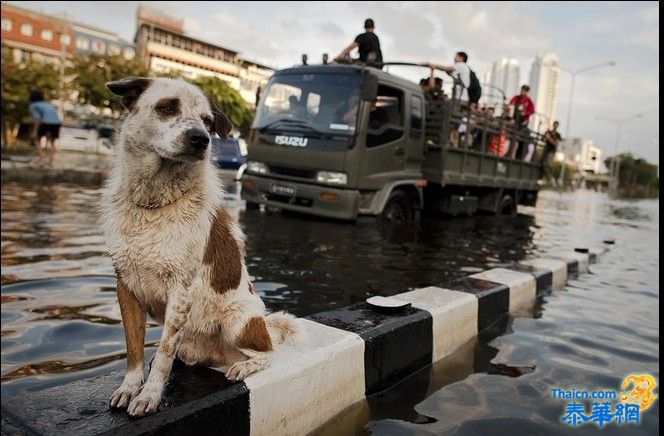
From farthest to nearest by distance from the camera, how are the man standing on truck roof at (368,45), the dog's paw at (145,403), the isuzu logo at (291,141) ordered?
the man standing on truck roof at (368,45) < the isuzu logo at (291,141) < the dog's paw at (145,403)

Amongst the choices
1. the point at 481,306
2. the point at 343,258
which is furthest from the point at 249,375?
→ the point at 343,258

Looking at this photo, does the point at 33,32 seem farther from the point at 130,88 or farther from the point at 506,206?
the point at 130,88

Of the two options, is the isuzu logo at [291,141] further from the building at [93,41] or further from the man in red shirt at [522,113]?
the building at [93,41]

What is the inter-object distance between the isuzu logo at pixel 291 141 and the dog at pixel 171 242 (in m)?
6.80

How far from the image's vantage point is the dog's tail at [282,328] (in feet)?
9.05

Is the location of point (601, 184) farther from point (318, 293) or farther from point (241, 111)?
point (318, 293)

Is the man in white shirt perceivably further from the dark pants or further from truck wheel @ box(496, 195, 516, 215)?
the dark pants

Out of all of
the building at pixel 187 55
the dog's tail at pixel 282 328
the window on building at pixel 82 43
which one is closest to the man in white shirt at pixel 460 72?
the dog's tail at pixel 282 328

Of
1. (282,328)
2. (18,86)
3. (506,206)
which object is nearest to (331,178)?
(282,328)

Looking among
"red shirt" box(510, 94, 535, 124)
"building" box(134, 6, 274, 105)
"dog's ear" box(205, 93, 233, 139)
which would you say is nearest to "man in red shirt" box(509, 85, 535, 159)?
"red shirt" box(510, 94, 535, 124)

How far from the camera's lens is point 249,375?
2389mm

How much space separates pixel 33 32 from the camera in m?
73.8

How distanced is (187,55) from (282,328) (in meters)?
79.9

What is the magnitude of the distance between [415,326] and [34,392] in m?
2.15
